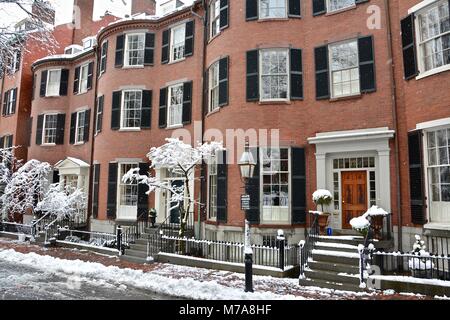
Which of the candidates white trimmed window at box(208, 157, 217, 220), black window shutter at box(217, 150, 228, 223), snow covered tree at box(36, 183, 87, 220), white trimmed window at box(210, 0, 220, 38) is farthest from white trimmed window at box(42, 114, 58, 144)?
black window shutter at box(217, 150, 228, 223)

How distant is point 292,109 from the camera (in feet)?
44.8

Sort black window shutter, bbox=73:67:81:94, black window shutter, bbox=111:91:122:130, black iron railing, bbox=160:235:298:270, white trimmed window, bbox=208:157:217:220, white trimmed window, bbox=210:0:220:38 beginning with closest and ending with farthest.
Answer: black iron railing, bbox=160:235:298:270
white trimmed window, bbox=208:157:217:220
white trimmed window, bbox=210:0:220:38
black window shutter, bbox=111:91:122:130
black window shutter, bbox=73:67:81:94

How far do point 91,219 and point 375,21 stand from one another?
17.1 m

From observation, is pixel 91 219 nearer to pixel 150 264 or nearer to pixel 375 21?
pixel 150 264

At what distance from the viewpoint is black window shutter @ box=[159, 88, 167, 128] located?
1872cm

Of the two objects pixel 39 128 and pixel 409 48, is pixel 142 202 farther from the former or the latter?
pixel 409 48

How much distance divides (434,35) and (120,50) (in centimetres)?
1528

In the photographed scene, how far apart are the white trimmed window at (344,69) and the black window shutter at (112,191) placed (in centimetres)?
1192

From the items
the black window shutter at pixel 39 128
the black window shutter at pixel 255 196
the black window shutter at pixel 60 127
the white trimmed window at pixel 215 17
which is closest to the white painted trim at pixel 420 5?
the black window shutter at pixel 255 196

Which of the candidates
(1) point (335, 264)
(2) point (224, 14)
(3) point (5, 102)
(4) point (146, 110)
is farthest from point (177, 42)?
(3) point (5, 102)

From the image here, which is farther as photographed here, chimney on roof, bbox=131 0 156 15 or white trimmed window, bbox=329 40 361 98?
chimney on roof, bbox=131 0 156 15

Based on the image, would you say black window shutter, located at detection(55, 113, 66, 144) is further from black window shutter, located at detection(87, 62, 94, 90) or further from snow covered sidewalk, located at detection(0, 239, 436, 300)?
snow covered sidewalk, located at detection(0, 239, 436, 300)

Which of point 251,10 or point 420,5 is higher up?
point 251,10

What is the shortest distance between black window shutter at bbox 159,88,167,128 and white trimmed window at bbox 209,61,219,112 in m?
3.55
